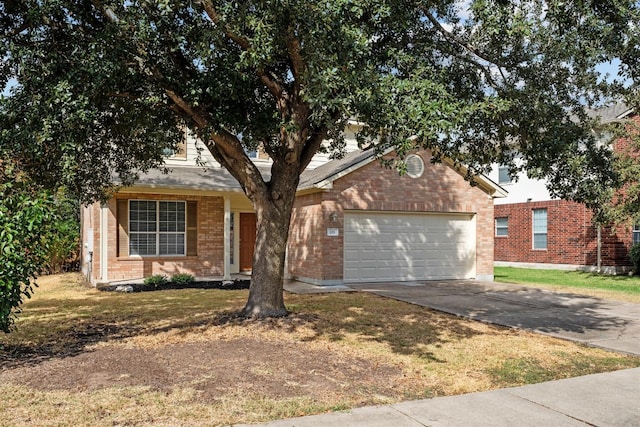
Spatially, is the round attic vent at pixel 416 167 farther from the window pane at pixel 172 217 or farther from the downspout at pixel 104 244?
the downspout at pixel 104 244

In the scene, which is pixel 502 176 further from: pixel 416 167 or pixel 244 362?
pixel 244 362

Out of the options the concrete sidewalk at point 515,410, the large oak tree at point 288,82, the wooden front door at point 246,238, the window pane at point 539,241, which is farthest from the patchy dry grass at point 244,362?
the window pane at point 539,241

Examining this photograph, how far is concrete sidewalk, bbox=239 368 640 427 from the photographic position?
471cm

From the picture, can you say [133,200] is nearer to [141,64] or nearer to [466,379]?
[141,64]

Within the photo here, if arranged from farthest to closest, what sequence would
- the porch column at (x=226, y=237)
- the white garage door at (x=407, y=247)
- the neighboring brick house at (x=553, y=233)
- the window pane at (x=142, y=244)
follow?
the neighboring brick house at (x=553, y=233)
the porch column at (x=226, y=237)
the white garage door at (x=407, y=247)
the window pane at (x=142, y=244)

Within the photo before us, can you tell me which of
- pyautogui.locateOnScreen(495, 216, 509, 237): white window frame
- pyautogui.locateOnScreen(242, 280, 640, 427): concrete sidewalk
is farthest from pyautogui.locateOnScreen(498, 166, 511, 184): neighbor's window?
pyautogui.locateOnScreen(242, 280, 640, 427): concrete sidewalk

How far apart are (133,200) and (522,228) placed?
56.1ft

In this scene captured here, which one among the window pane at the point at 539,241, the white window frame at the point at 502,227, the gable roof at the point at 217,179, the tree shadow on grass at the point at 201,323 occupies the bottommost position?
the tree shadow on grass at the point at 201,323

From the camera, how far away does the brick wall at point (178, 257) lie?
51.0 ft

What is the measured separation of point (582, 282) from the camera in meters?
17.8

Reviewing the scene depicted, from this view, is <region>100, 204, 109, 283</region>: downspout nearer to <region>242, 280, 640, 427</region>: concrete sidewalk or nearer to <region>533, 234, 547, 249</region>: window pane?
<region>242, 280, 640, 427</region>: concrete sidewalk

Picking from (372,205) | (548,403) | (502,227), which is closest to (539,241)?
(502,227)

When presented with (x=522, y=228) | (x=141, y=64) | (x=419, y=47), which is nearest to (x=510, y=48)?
(x=419, y=47)

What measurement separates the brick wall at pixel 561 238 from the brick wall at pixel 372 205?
5.56m
